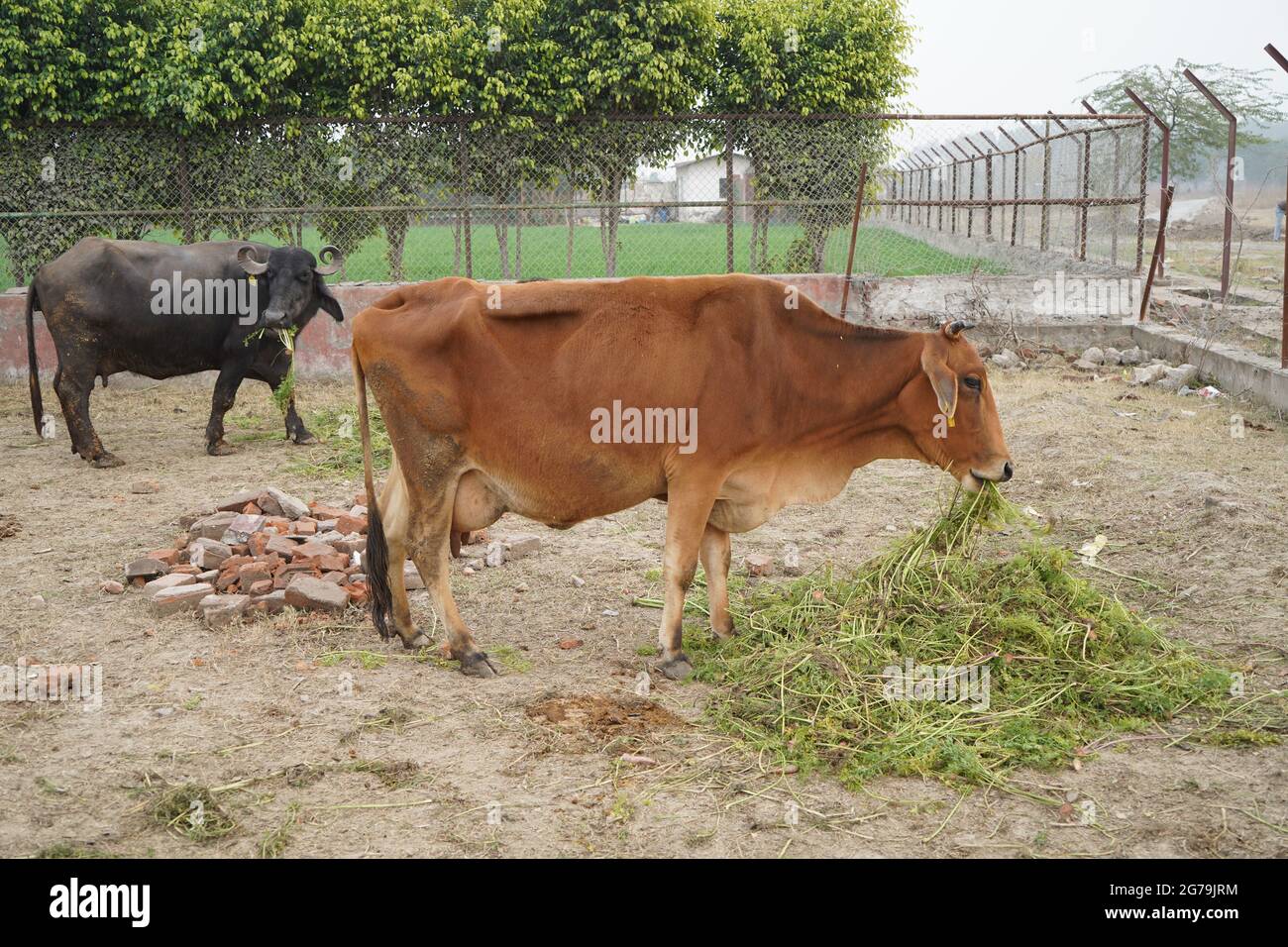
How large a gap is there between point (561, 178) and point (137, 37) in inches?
205

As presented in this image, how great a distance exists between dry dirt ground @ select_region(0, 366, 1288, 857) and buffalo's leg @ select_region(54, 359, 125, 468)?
4.53ft

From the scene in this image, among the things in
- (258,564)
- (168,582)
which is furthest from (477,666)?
(168,582)

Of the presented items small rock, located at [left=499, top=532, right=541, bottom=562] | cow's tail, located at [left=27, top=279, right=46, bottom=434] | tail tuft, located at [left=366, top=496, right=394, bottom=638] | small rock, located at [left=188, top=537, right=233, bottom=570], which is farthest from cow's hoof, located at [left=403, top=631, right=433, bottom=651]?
cow's tail, located at [left=27, top=279, right=46, bottom=434]

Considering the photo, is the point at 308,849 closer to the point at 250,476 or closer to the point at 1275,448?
the point at 250,476

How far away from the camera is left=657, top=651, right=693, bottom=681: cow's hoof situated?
5398 millimetres

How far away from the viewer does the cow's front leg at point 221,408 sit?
10.3 metres

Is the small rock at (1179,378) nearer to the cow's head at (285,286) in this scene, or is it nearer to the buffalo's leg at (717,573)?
the buffalo's leg at (717,573)

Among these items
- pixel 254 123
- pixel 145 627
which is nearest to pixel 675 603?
pixel 145 627

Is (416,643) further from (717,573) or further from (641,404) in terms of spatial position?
(641,404)

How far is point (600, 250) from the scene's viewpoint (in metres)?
17.3

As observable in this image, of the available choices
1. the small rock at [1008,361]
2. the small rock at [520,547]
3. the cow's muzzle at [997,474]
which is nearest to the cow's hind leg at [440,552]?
the small rock at [520,547]

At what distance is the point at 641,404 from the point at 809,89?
433 inches

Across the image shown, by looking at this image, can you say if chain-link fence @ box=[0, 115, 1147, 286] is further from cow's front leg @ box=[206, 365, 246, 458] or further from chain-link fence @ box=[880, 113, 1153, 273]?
cow's front leg @ box=[206, 365, 246, 458]

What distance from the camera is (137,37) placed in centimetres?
1364
